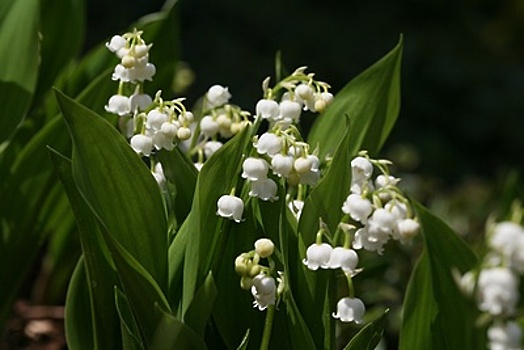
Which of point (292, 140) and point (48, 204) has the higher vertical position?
point (292, 140)

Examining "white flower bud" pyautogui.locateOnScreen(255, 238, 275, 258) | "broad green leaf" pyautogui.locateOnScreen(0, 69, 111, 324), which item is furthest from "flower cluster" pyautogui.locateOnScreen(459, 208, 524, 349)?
"broad green leaf" pyautogui.locateOnScreen(0, 69, 111, 324)

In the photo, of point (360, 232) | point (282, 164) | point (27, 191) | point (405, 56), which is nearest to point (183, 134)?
point (282, 164)

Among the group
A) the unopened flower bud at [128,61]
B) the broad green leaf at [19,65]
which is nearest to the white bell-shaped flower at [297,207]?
the unopened flower bud at [128,61]

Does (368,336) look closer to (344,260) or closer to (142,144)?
(344,260)

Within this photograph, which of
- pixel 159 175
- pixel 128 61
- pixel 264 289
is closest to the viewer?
pixel 264 289

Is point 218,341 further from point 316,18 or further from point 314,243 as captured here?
point 316,18

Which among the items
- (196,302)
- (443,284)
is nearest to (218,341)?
(196,302)

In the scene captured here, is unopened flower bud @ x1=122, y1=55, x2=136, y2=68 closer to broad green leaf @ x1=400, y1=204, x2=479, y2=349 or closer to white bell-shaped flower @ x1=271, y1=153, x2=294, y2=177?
white bell-shaped flower @ x1=271, y1=153, x2=294, y2=177
